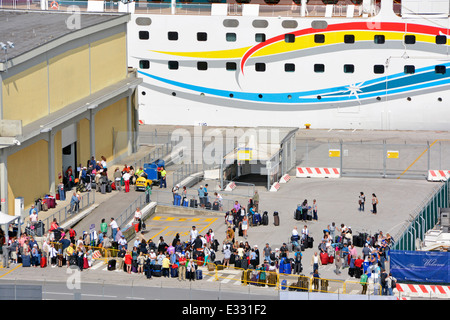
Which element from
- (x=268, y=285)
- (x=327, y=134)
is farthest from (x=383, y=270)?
(x=327, y=134)

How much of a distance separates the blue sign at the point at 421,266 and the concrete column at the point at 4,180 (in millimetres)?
15600

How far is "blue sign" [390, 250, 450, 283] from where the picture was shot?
45.8 meters

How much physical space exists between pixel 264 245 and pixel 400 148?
1674 cm

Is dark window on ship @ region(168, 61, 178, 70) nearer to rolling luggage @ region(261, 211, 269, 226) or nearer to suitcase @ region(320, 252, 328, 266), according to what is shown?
rolling luggage @ region(261, 211, 269, 226)

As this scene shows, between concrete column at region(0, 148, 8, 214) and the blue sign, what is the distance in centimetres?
1560

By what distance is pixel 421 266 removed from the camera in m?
45.9

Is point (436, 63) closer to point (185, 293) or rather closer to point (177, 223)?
point (177, 223)

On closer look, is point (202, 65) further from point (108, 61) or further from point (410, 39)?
point (410, 39)

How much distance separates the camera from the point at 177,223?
5491 centimetres

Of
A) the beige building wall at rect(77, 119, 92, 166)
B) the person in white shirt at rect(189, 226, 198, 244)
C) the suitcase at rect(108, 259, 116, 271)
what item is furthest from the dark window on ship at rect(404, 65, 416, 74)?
the suitcase at rect(108, 259, 116, 271)

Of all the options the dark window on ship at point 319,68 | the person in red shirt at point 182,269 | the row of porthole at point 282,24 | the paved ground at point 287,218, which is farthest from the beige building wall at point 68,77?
the dark window on ship at point 319,68

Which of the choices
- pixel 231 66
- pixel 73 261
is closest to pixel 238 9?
pixel 231 66

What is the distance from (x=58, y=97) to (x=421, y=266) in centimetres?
1859

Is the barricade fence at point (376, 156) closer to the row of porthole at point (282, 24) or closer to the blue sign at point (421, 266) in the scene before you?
the row of porthole at point (282, 24)
